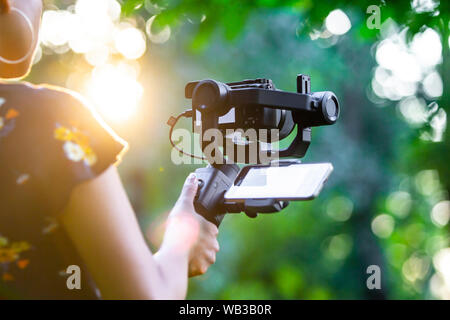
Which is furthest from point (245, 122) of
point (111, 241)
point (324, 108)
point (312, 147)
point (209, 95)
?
point (312, 147)

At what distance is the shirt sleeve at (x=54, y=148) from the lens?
107cm

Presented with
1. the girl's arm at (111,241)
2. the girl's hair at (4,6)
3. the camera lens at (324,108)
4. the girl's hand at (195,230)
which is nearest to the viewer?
the girl's arm at (111,241)

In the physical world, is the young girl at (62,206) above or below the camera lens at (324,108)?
below

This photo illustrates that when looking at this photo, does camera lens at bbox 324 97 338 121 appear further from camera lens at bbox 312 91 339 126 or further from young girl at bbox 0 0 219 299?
young girl at bbox 0 0 219 299

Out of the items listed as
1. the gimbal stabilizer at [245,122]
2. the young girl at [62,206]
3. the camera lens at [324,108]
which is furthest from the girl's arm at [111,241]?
the camera lens at [324,108]

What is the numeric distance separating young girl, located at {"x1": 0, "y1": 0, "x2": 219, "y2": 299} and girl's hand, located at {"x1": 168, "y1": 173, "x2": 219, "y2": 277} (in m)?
0.29

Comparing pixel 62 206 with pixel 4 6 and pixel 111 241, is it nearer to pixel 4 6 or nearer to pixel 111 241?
pixel 111 241

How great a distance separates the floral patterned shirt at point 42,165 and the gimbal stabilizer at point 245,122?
1.46 feet

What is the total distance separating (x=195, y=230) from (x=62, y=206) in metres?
0.47

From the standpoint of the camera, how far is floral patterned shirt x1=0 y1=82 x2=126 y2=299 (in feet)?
3.52

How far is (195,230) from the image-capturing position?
146 centimetres

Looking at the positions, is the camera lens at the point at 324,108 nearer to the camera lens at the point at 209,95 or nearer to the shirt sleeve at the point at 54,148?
the camera lens at the point at 209,95

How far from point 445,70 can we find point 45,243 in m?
5.18

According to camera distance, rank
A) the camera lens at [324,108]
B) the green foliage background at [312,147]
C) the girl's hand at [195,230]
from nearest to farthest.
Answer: the girl's hand at [195,230], the camera lens at [324,108], the green foliage background at [312,147]
